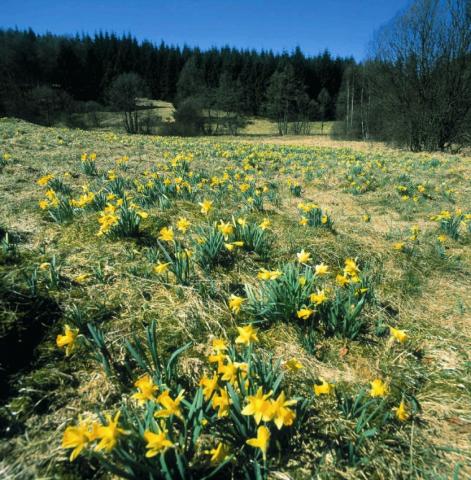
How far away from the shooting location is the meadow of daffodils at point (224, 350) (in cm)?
122

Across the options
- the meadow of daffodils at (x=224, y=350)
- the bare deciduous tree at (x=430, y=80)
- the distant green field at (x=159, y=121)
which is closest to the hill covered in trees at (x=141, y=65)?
the distant green field at (x=159, y=121)

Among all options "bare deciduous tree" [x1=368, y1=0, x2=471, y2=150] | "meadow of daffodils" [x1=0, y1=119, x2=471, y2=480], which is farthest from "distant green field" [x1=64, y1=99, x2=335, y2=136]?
"meadow of daffodils" [x1=0, y1=119, x2=471, y2=480]

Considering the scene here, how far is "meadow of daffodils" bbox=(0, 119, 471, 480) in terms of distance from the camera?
1.22 m

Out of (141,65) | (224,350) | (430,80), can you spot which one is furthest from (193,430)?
(141,65)

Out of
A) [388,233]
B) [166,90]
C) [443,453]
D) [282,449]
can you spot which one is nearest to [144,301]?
[282,449]

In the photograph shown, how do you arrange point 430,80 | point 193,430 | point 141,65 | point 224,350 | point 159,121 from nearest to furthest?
point 193,430, point 224,350, point 430,80, point 159,121, point 141,65

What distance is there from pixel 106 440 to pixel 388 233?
12.7ft

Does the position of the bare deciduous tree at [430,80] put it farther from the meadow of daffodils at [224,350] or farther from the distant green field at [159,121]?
the distant green field at [159,121]

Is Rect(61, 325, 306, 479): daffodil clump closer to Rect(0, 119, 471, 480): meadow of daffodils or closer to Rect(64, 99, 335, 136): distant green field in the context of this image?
Rect(0, 119, 471, 480): meadow of daffodils

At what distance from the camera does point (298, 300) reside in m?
1.99

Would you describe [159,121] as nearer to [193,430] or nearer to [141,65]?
[141,65]

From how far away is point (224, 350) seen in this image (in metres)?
1.73

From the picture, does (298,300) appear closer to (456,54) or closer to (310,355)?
(310,355)

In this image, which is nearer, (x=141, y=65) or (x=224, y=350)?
(x=224, y=350)
